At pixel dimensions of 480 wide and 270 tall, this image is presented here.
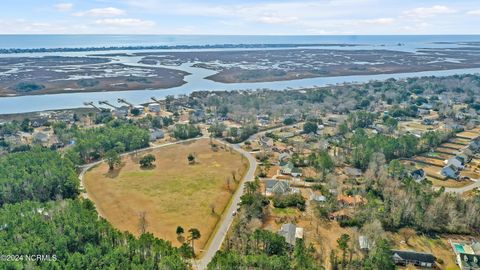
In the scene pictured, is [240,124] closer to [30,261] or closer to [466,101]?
[30,261]

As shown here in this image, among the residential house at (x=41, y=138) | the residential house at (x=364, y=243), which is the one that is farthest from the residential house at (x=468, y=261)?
the residential house at (x=41, y=138)

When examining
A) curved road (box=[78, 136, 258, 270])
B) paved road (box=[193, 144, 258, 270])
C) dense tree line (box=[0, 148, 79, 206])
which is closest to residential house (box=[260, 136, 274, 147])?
curved road (box=[78, 136, 258, 270])

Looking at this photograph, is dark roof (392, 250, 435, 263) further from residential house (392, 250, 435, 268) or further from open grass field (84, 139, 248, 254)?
open grass field (84, 139, 248, 254)

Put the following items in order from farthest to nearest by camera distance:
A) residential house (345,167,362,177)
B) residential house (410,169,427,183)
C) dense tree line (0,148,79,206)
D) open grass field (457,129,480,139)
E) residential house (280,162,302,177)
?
open grass field (457,129,480,139) → residential house (280,162,302,177) → residential house (345,167,362,177) → residential house (410,169,427,183) → dense tree line (0,148,79,206)

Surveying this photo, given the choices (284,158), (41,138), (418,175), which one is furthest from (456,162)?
(41,138)

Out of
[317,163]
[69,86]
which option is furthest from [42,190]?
[69,86]

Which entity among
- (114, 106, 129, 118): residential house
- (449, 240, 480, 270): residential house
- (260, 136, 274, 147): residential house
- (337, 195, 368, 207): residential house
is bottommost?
(449, 240, 480, 270): residential house

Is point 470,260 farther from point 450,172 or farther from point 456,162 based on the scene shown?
point 456,162
